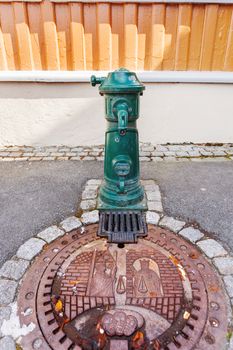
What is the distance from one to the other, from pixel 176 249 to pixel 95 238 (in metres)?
0.68

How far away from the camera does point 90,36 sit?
3725 millimetres

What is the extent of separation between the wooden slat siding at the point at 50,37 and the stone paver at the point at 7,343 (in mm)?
3386

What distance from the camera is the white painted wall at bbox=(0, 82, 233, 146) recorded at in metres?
3.96

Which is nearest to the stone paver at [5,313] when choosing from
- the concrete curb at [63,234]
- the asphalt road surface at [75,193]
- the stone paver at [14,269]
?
the concrete curb at [63,234]

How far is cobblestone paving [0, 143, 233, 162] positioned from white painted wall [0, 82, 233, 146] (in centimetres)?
10

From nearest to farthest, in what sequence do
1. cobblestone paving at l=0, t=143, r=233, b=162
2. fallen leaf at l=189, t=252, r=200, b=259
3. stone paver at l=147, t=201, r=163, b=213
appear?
fallen leaf at l=189, t=252, r=200, b=259 → stone paver at l=147, t=201, r=163, b=213 → cobblestone paving at l=0, t=143, r=233, b=162

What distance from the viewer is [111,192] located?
2.44 meters

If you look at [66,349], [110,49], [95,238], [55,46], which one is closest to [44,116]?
[55,46]

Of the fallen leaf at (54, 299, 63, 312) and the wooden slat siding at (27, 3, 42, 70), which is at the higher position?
the wooden slat siding at (27, 3, 42, 70)

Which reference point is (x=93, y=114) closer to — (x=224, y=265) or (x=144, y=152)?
(x=144, y=152)

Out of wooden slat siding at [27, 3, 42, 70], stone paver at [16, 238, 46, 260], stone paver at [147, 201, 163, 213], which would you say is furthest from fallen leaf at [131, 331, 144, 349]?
wooden slat siding at [27, 3, 42, 70]

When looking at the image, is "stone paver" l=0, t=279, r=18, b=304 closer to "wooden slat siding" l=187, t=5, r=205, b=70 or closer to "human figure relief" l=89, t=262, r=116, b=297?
"human figure relief" l=89, t=262, r=116, b=297

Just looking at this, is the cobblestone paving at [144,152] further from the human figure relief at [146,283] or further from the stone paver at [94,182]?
the human figure relief at [146,283]

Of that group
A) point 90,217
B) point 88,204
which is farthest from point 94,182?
point 90,217
